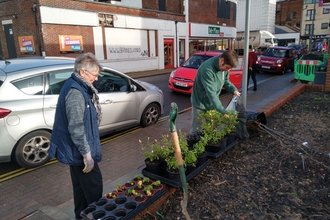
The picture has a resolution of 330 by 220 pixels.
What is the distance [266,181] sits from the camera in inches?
125

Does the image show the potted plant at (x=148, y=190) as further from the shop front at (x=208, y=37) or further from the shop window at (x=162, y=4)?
the shop front at (x=208, y=37)

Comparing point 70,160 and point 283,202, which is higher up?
point 70,160

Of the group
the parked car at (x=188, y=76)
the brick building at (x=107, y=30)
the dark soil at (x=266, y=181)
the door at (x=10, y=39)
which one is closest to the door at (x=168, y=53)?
the brick building at (x=107, y=30)

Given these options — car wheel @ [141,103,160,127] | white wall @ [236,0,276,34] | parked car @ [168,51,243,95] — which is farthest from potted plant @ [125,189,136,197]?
white wall @ [236,0,276,34]

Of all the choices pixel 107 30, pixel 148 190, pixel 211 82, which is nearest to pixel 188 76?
pixel 211 82

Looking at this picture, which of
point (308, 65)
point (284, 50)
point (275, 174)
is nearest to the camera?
point (275, 174)

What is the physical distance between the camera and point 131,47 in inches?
816

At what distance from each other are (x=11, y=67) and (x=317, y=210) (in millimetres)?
4861

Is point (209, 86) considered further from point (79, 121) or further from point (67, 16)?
point (67, 16)

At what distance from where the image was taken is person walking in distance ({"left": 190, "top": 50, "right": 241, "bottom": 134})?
3.67 m

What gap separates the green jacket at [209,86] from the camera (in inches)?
147

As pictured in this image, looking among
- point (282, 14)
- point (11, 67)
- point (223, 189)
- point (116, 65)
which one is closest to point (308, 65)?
point (223, 189)

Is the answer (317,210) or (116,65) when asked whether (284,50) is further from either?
(317,210)

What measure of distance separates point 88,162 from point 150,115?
4.42m
